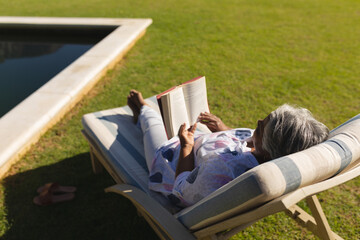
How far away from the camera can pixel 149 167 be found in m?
2.57

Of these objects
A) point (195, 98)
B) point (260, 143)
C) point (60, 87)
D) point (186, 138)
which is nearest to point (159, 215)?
point (186, 138)

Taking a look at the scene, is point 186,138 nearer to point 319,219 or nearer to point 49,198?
point 319,219

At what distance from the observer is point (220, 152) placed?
76.2 inches

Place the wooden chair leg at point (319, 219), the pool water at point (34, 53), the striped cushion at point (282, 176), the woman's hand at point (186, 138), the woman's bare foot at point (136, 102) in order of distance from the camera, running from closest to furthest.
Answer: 1. the striped cushion at point (282, 176)
2. the wooden chair leg at point (319, 219)
3. the woman's hand at point (186, 138)
4. the woman's bare foot at point (136, 102)
5. the pool water at point (34, 53)

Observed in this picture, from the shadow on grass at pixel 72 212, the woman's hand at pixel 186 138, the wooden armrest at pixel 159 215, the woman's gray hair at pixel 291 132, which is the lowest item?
the shadow on grass at pixel 72 212

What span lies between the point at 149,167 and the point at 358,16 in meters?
8.86

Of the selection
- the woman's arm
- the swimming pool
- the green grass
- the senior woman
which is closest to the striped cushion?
the senior woman

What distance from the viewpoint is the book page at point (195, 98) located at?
2.74 metres

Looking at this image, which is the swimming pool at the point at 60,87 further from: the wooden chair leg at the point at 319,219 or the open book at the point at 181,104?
the wooden chair leg at the point at 319,219

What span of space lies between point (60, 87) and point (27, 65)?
247 cm

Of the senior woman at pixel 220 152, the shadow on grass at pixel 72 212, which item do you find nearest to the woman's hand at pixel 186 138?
the senior woman at pixel 220 152

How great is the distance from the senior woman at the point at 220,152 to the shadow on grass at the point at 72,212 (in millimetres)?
658

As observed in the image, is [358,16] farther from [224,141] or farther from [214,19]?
[224,141]

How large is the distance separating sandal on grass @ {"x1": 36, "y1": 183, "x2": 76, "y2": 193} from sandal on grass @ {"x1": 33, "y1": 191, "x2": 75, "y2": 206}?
1.9 inches
